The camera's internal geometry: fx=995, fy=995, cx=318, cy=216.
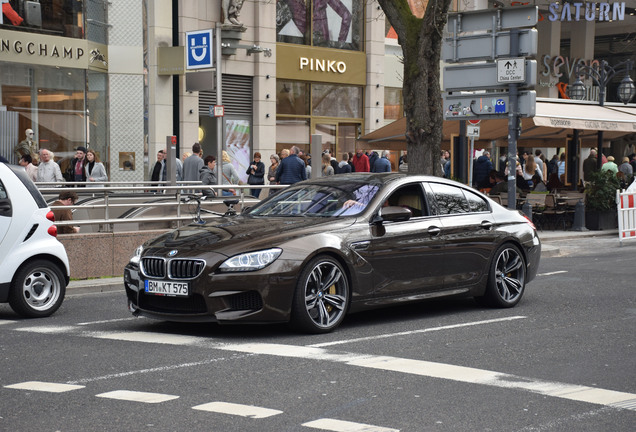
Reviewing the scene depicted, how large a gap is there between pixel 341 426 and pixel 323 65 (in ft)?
95.8

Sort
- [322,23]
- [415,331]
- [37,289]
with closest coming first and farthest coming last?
1. [415,331]
2. [37,289]
3. [322,23]

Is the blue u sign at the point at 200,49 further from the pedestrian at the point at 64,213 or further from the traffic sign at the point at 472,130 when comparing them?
the pedestrian at the point at 64,213

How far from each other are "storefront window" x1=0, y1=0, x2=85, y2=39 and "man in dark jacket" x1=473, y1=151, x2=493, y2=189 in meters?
10.7

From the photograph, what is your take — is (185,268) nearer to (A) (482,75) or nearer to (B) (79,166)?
(A) (482,75)

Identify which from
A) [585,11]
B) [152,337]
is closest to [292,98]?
[585,11]

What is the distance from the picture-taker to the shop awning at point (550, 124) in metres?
23.6

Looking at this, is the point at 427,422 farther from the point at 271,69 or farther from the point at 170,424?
the point at 271,69

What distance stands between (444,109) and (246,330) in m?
11.4

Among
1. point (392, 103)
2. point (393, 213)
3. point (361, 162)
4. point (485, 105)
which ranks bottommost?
point (393, 213)

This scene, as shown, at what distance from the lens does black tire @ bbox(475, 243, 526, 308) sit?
1055 cm

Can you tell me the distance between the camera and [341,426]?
5.62 m

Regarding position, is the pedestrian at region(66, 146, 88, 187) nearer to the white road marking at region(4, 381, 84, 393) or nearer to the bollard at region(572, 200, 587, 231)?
the bollard at region(572, 200, 587, 231)

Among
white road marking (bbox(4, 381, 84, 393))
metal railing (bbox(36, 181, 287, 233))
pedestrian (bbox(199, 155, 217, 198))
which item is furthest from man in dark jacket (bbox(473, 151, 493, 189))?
white road marking (bbox(4, 381, 84, 393))

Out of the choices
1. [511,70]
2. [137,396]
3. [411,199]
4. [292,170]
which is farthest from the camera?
[292,170]
